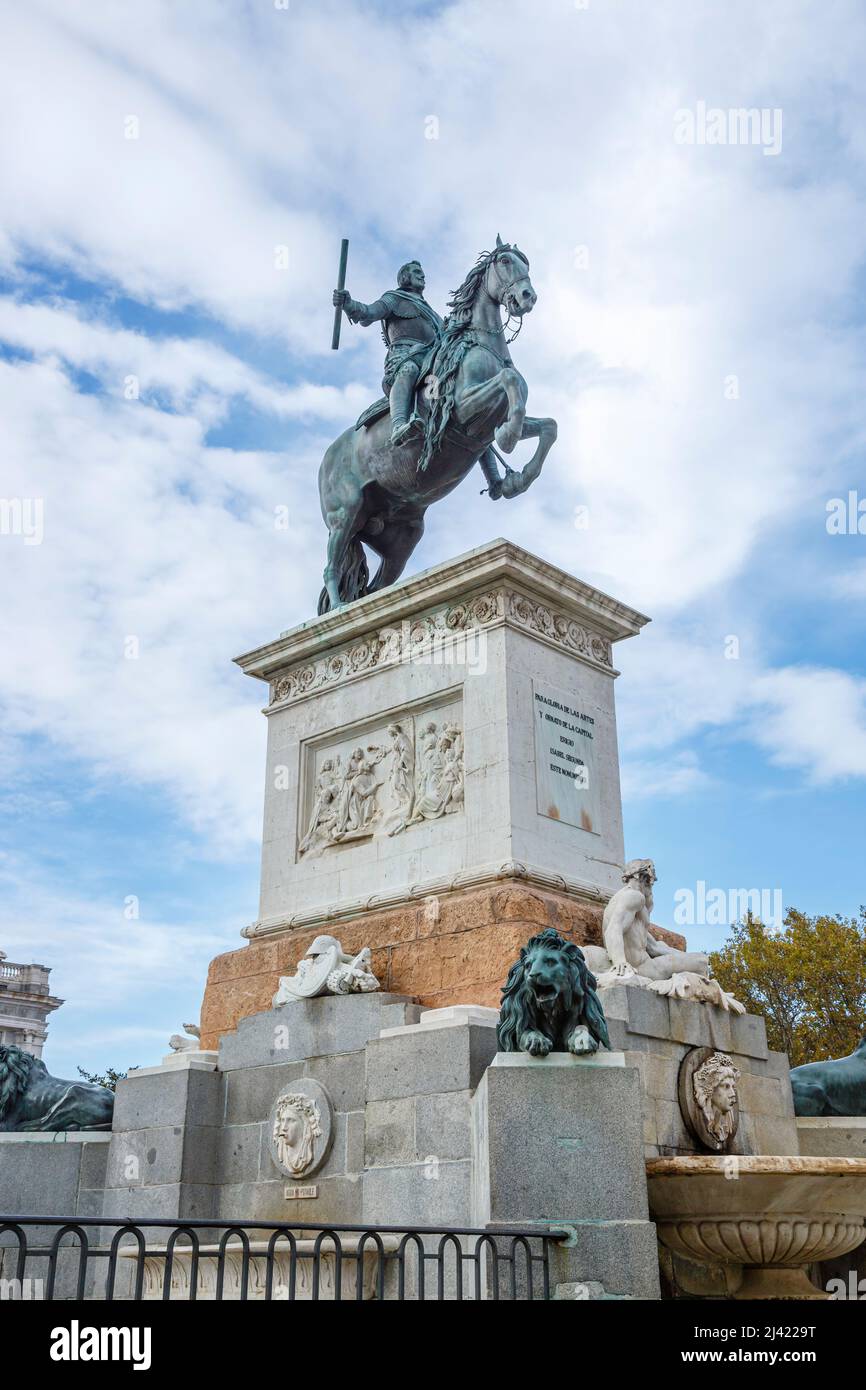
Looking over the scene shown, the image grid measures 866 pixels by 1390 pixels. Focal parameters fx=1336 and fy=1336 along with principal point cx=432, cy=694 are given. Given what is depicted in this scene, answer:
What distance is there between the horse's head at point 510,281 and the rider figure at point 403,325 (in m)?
1.01

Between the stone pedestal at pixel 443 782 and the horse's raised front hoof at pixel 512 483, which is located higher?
the horse's raised front hoof at pixel 512 483

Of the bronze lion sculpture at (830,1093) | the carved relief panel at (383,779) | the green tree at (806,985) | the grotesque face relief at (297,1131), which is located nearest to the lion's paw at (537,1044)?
the grotesque face relief at (297,1131)

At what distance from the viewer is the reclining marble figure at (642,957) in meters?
10.2

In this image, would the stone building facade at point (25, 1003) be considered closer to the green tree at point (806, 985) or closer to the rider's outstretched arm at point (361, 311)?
the green tree at point (806, 985)

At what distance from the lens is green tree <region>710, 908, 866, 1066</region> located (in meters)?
32.8

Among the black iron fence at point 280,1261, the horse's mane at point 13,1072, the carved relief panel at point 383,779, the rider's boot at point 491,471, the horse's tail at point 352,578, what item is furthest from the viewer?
the horse's tail at point 352,578

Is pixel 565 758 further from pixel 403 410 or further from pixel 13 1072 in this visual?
pixel 13 1072

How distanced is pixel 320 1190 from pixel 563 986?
134 inches

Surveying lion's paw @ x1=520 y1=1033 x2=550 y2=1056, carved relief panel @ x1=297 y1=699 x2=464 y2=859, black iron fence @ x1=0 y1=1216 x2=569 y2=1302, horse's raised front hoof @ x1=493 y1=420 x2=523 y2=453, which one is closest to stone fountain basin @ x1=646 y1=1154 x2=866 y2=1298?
lion's paw @ x1=520 y1=1033 x2=550 y2=1056

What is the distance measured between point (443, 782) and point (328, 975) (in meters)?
2.24

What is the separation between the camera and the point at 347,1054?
35.0 ft

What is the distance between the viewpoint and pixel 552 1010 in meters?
8.20

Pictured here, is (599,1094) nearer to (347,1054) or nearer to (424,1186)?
(424,1186)
